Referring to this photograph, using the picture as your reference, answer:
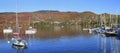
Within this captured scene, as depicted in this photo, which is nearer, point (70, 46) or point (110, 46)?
point (110, 46)

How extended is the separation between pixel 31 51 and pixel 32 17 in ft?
459

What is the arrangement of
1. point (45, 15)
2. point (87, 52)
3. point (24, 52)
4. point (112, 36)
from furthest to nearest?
1. point (45, 15)
2. point (112, 36)
3. point (24, 52)
4. point (87, 52)

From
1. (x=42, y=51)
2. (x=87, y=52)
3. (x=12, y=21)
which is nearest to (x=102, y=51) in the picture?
(x=87, y=52)

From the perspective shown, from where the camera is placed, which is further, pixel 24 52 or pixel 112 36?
pixel 112 36

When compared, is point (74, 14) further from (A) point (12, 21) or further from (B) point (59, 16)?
(A) point (12, 21)

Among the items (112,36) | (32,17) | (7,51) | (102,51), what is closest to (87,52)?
(102,51)

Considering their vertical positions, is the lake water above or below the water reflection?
below

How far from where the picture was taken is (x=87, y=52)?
105 feet

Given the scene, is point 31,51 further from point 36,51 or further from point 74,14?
point 74,14

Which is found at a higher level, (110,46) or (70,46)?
(110,46)

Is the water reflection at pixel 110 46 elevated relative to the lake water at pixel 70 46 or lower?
elevated

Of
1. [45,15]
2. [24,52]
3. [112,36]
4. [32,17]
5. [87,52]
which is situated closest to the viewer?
[87,52]

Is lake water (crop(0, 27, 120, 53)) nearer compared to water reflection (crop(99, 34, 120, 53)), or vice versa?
water reflection (crop(99, 34, 120, 53))

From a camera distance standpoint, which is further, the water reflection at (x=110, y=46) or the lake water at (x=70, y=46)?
the lake water at (x=70, y=46)
